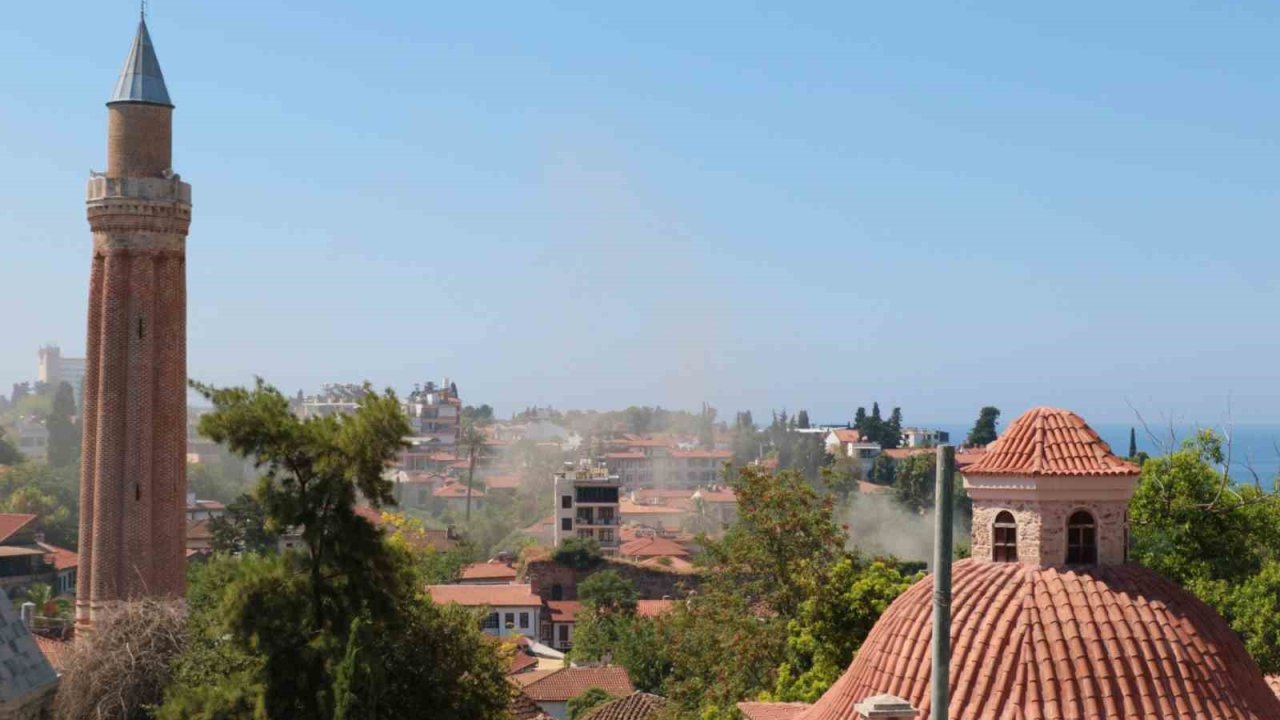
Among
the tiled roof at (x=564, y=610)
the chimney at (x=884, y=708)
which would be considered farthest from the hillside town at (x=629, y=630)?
the tiled roof at (x=564, y=610)

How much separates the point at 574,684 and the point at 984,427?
63062mm

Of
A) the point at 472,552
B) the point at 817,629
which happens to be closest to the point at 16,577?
the point at 472,552

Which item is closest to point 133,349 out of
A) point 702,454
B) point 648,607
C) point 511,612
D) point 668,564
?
point 511,612

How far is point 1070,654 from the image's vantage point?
13891mm

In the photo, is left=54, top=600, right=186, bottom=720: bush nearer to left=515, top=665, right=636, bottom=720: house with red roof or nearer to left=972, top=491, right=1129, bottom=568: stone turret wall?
left=972, top=491, right=1129, bottom=568: stone turret wall

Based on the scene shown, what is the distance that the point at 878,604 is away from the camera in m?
25.9

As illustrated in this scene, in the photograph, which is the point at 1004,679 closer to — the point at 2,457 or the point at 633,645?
the point at 633,645

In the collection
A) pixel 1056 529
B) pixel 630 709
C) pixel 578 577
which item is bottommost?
pixel 578 577

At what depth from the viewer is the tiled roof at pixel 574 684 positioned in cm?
4378

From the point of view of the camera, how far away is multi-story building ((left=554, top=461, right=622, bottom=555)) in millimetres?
85375

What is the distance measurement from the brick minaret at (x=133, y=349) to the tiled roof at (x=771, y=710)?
16.7 meters

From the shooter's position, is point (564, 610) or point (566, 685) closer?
point (566, 685)

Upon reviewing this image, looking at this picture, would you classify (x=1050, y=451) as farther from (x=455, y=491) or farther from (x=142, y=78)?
(x=455, y=491)

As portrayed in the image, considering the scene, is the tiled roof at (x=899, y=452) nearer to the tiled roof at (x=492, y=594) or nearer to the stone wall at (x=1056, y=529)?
the tiled roof at (x=492, y=594)
